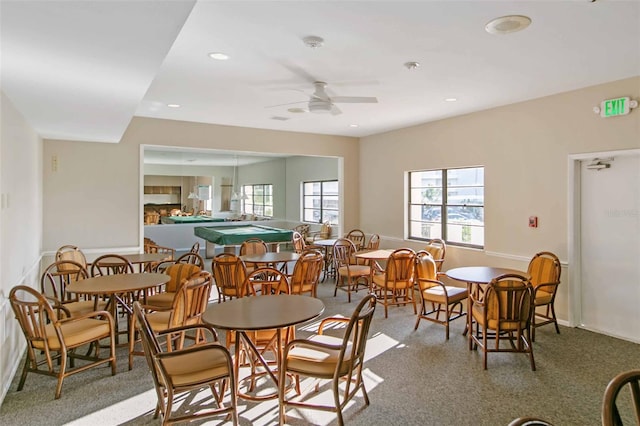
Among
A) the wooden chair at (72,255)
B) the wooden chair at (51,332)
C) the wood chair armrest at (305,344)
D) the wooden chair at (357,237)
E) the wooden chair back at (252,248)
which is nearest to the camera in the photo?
the wood chair armrest at (305,344)

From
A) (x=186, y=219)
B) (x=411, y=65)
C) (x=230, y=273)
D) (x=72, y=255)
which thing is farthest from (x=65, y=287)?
(x=186, y=219)

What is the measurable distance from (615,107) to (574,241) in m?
1.51

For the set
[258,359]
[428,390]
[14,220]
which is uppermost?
[14,220]

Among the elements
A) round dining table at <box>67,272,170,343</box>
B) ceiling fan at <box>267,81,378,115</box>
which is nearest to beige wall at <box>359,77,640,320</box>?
ceiling fan at <box>267,81,378,115</box>

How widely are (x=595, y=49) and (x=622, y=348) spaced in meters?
2.93

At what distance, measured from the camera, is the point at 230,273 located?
192 inches

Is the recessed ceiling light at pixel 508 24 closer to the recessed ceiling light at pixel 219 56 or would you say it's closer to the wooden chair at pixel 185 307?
the recessed ceiling light at pixel 219 56

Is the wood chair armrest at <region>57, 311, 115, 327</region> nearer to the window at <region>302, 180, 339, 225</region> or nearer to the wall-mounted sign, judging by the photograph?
the wall-mounted sign

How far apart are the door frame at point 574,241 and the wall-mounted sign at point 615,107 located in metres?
0.53

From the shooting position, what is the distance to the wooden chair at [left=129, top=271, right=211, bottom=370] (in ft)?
10.6

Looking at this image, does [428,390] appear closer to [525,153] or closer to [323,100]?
[323,100]

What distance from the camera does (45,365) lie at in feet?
11.8

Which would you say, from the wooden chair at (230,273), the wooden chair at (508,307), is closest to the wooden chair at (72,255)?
the wooden chair at (230,273)

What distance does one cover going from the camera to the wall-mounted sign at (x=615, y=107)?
13.3 ft
